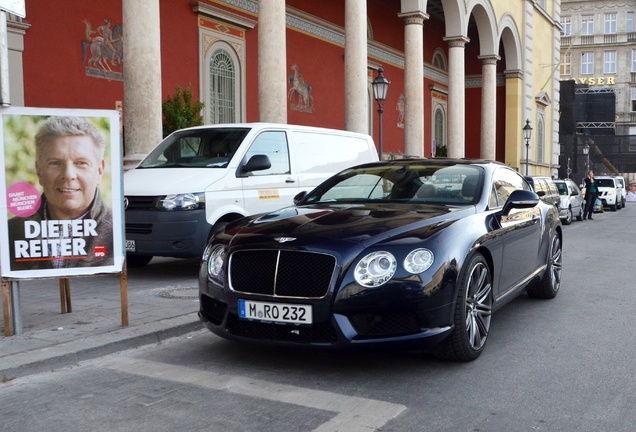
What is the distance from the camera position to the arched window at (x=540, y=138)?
4150 cm

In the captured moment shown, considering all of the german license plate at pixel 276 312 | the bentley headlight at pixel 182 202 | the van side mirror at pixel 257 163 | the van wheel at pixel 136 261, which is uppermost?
the van side mirror at pixel 257 163

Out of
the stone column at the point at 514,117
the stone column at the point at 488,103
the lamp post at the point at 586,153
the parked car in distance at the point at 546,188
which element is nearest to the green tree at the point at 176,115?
the parked car in distance at the point at 546,188

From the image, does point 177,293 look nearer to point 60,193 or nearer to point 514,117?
point 60,193

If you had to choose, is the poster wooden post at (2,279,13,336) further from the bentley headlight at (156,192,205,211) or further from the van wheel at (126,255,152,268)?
the van wheel at (126,255,152,268)

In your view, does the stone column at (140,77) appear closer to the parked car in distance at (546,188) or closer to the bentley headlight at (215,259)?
the bentley headlight at (215,259)

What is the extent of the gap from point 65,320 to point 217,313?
2081 mm

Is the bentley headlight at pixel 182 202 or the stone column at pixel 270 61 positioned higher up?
the stone column at pixel 270 61

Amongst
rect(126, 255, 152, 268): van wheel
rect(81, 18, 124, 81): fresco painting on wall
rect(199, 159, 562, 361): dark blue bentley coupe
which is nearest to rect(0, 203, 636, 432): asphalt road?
rect(199, 159, 562, 361): dark blue bentley coupe

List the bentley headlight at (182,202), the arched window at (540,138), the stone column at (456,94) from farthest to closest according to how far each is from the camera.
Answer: the arched window at (540,138), the stone column at (456,94), the bentley headlight at (182,202)

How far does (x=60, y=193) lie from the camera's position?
5.92 metres

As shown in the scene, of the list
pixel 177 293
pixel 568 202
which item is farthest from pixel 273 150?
pixel 568 202

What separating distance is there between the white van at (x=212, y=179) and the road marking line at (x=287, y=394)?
366 centimetres

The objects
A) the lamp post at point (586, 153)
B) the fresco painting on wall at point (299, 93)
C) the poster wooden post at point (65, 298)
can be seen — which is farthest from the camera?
the lamp post at point (586, 153)

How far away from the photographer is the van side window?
9.94 m
